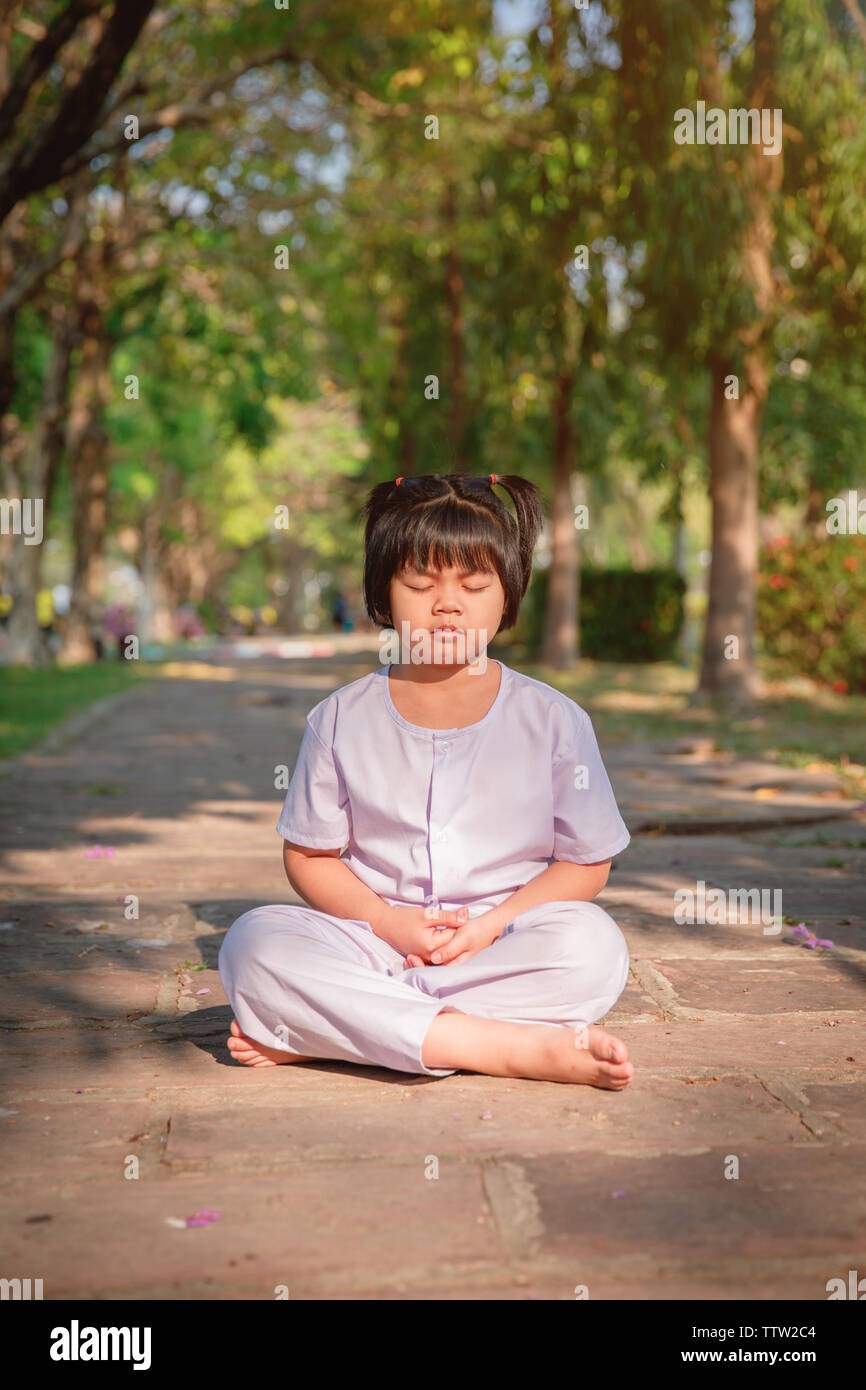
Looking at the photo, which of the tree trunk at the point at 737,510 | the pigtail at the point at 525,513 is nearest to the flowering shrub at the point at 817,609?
the tree trunk at the point at 737,510

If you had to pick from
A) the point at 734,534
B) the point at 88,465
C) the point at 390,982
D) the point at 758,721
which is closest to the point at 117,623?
the point at 88,465

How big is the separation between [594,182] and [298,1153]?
13233 mm

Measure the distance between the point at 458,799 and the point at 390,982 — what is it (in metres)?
0.48

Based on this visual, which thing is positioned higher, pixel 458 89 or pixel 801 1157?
pixel 458 89

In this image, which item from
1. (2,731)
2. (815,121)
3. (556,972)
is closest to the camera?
(556,972)

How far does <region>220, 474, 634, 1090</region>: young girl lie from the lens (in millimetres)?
3195

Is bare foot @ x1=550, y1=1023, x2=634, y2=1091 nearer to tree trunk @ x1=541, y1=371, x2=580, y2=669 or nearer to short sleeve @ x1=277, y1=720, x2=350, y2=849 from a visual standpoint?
short sleeve @ x1=277, y1=720, x2=350, y2=849

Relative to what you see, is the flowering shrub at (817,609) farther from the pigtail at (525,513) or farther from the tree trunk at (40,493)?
the pigtail at (525,513)

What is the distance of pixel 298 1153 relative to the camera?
265 cm

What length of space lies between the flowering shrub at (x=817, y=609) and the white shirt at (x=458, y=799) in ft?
38.2

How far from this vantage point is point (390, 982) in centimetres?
315

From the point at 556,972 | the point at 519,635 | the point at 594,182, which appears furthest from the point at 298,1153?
the point at 519,635

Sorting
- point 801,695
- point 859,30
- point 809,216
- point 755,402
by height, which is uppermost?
point 859,30
